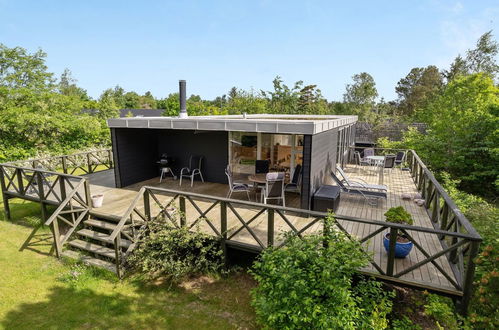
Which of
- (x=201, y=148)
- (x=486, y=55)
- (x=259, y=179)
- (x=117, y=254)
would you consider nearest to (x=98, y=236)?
(x=117, y=254)

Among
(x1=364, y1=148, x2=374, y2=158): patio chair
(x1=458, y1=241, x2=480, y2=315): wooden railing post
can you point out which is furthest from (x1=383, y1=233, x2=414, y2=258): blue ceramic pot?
(x1=364, y1=148, x2=374, y2=158): patio chair

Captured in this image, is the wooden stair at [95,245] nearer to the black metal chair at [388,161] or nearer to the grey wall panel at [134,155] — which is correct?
the grey wall panel at [134,155]

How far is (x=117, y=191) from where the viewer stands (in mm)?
8016

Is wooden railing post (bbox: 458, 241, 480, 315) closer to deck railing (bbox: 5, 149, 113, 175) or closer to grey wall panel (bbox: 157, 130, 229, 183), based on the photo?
grey wall panel (bbox: 157, 130, 229, 183)

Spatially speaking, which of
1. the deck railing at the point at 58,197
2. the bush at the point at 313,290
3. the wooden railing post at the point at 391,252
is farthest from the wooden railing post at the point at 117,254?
the wooden railing post at the point at 391,252

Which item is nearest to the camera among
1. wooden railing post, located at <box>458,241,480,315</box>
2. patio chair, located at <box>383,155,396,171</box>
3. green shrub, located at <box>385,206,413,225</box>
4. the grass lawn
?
wooden railing post, located at <box>458,241,480,315</box>

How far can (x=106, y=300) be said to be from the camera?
15.5 feet

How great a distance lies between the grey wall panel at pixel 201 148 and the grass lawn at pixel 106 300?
14.1 ft

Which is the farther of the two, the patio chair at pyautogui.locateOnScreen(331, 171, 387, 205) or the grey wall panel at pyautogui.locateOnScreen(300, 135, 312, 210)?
the patio chair at pyautogui.locateOnScreen(331, 171, 387, 205)

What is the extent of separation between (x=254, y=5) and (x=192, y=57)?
12.2 m

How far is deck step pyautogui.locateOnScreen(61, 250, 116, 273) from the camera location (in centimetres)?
546

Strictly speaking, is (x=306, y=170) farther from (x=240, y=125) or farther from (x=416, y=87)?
(x=416, y=87)

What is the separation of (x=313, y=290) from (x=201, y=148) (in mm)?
6709

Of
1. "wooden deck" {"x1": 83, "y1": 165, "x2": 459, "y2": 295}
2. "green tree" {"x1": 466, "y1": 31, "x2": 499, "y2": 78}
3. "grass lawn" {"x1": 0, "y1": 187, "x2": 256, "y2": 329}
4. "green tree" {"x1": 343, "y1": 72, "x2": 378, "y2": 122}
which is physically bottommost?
"grass lawn" {"x1": 0, "y1": 187, "x2": 256, "y2": 329}
